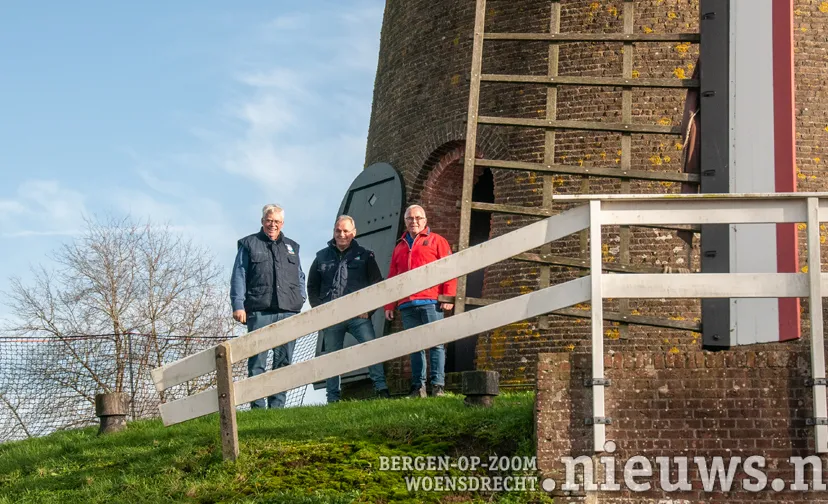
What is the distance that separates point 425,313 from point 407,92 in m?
5.17

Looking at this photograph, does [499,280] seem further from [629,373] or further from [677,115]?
[629,373]

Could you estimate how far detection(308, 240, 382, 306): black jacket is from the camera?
11641 mm

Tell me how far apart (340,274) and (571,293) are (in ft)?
14.2

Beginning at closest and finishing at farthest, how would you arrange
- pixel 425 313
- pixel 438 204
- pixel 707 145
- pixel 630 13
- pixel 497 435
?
1. pixel 497 435
2. pixel 707 145
3. pixel 630 13
4. pixel 425 313
5. pixel 438 204

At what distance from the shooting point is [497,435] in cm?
799

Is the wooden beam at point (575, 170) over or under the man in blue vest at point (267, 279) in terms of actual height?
over

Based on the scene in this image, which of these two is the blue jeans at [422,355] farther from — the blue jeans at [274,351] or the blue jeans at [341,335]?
the blue jeans at [274,351]

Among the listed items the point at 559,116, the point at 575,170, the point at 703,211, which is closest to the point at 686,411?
the point at 703,211

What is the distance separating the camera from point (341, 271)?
38.2 feet

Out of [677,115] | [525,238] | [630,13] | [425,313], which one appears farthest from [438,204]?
[525,238]

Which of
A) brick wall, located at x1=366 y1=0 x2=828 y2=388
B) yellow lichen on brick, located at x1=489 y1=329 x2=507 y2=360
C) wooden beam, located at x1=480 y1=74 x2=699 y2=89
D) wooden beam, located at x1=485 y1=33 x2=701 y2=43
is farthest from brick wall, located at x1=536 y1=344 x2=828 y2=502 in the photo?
yellow lichen on brick, located at x1=489 y1=329 x2=507 y2=360

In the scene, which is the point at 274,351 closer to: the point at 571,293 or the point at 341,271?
the point at 341,271

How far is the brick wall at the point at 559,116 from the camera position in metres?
13.0

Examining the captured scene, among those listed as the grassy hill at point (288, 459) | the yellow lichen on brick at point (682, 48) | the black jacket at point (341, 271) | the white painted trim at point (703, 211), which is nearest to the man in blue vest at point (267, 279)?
the black jacket at point (341, 271)
